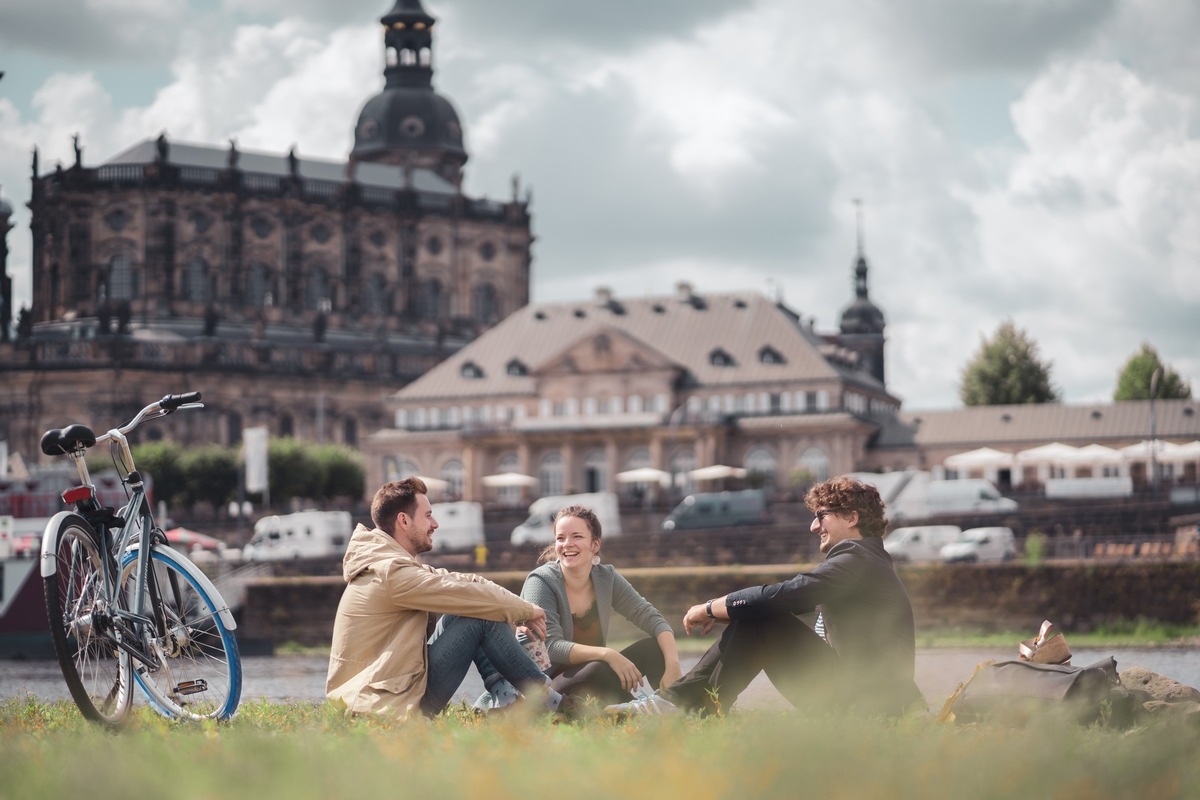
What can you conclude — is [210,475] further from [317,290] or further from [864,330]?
[864,330]

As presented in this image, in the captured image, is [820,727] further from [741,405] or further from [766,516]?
[741,405]

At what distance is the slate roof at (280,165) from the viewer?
369ft

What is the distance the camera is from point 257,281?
111188 millimetres

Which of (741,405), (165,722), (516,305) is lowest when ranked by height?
(165,722)

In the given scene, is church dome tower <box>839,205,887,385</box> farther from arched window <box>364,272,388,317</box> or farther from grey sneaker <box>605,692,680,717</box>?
grey sneaker <box>605,692,680,717</box>

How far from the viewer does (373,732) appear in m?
7.79

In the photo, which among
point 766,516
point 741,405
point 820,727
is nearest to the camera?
point 820,727

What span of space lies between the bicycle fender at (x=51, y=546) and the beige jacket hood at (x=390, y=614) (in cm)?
131

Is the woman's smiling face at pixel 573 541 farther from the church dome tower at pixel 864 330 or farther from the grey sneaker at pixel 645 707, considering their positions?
the church dome tower at pixel 864 330

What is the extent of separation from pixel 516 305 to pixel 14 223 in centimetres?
2900

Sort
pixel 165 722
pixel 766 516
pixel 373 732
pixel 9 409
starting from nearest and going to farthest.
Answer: pixel 373 732 < pixel 165 722 < pixel 766 516 < pixel 9 409

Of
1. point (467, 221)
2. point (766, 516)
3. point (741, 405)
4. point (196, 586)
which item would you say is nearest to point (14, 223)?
point (467, 221)

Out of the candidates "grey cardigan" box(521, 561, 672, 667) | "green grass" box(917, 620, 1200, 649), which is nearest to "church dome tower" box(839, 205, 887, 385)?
"green grass" box(917, 620, 1200, 649)

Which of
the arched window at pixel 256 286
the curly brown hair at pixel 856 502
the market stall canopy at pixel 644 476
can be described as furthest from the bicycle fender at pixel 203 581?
the arched window at pixel 256 286
